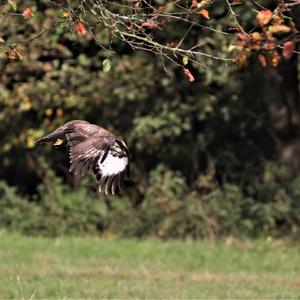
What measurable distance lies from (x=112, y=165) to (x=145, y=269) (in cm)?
503

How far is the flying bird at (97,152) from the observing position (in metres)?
7.09

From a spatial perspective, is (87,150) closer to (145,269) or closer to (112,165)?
(112,165)

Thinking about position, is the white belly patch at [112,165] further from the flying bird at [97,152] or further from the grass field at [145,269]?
the grass field at [145,269]

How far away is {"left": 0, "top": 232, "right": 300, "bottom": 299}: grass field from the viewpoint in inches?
391

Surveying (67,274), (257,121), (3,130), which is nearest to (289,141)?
(257,121)

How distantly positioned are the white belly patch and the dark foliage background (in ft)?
25.9

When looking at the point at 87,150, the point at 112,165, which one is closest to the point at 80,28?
the point at 87,150

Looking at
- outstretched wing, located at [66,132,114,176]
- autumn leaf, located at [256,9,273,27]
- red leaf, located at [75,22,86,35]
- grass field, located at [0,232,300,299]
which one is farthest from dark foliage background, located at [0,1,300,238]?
autumn leaf, located at [256,9,273,27]

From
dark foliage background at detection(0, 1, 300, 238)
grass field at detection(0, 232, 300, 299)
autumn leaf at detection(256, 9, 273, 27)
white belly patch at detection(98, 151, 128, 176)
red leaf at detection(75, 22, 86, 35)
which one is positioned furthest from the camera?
dark foliage background at detection(0, 1, 300, 238)

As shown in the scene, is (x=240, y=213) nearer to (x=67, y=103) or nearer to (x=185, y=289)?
(x=67, y=103)

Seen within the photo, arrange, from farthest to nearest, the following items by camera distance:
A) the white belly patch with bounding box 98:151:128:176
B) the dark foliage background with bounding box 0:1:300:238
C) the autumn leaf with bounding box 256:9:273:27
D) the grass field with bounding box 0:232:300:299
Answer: the dark foliage background with bounding box 0:1:300:238 → the grass field with bounding box 0:232:300:299 → the white belly patch with bounding box 98:151:128:176 → the autumn leaf with bounding box 256:9:273:27

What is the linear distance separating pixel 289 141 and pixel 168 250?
3.87 metres

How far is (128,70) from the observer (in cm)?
1599

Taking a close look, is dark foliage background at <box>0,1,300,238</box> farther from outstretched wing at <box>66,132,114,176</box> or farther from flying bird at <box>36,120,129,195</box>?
outstretched wing at <box>66,132,114,176</box>
